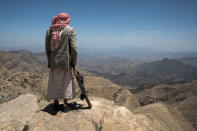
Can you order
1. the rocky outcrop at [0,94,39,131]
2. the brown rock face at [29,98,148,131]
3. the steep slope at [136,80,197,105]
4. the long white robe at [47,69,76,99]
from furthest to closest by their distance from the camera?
1. the steep slope at [136,80,197,105]
2. the rocky outcrop at [0,94,39,131]
3. the long white robe at [47,69,76,99]
4. the brown rock face at [29,98,148,131]

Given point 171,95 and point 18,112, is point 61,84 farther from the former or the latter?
point 171,95

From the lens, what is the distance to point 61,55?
4688 millimetres

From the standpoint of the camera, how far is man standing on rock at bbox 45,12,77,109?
15.3ft

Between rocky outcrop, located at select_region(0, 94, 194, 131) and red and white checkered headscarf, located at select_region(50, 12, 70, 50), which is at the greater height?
red and white checkered headscarf, located at select_region(50, 12, 70, 50)

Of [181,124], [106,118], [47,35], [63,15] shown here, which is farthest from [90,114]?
[181,124]

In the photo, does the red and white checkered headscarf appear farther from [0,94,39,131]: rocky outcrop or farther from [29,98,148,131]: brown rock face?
[0,94,39,131]: rocky outcrop

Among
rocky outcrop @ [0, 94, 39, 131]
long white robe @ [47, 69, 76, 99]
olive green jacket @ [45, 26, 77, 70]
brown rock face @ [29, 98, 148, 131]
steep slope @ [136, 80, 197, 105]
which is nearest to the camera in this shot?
brown rock face @ [29, 98, 148, 131]

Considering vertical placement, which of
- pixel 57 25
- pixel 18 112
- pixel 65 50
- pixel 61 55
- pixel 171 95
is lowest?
pixel 171 95

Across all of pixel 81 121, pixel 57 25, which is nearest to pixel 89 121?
pixel 81 121

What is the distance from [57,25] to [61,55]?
850mm

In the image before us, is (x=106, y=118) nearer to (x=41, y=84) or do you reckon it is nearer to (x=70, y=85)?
(x=70, y=85)

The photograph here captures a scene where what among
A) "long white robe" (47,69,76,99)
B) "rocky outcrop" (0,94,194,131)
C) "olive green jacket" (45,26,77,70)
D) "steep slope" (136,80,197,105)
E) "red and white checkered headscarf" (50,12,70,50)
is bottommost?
"steep slope" (136,80,197,105)

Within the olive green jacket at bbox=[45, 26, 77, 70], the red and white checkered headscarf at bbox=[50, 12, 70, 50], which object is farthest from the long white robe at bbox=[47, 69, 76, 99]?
the red and white checkered headscarf at bbox=[50, 12, 70, 50]

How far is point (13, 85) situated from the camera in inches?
712
